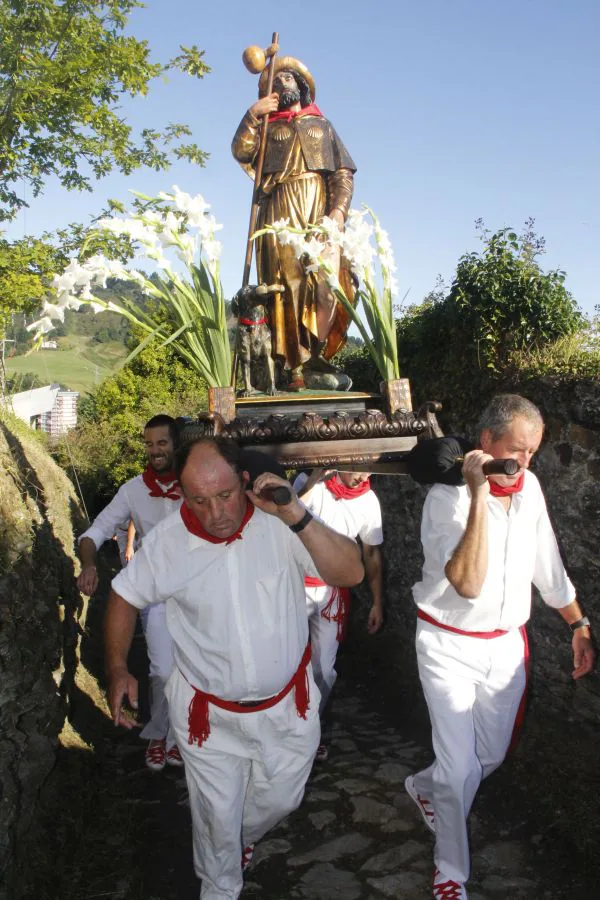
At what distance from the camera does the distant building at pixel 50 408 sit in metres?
15.7

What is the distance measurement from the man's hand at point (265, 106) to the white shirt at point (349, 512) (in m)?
2.35

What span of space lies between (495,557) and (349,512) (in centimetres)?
185

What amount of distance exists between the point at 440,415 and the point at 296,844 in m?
3.23

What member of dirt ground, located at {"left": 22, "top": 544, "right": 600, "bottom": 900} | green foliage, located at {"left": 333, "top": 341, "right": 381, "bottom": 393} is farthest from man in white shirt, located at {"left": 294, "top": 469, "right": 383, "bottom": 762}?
green foliage, located at {"left": 333, "top": 341, "right": 381, "bottom": 393}

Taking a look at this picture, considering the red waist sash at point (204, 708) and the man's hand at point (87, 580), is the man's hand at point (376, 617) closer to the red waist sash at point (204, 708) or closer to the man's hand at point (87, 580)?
the man's hand at point (87, 580)

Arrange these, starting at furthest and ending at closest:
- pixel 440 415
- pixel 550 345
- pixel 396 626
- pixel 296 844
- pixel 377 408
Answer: pixel 396 626, pixel 440 415, pixel 550 345, pixel 377 408, pixel 296 844

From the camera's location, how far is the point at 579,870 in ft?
11.6

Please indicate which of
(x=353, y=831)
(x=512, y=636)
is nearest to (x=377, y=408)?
(x=512, y=636)

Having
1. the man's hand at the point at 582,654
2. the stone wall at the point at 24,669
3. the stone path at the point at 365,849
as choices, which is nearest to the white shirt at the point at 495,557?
the man's hand at the point at 582,654

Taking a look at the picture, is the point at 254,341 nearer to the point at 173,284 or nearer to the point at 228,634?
the point at 173,284

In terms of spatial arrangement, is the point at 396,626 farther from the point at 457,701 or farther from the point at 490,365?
the point at 457,701

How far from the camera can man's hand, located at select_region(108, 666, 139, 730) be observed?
288cm

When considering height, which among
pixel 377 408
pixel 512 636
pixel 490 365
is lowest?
A: pixel 512 636

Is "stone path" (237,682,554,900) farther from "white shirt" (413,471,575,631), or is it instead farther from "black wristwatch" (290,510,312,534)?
"black wristwatch" (290,510,312,534)
